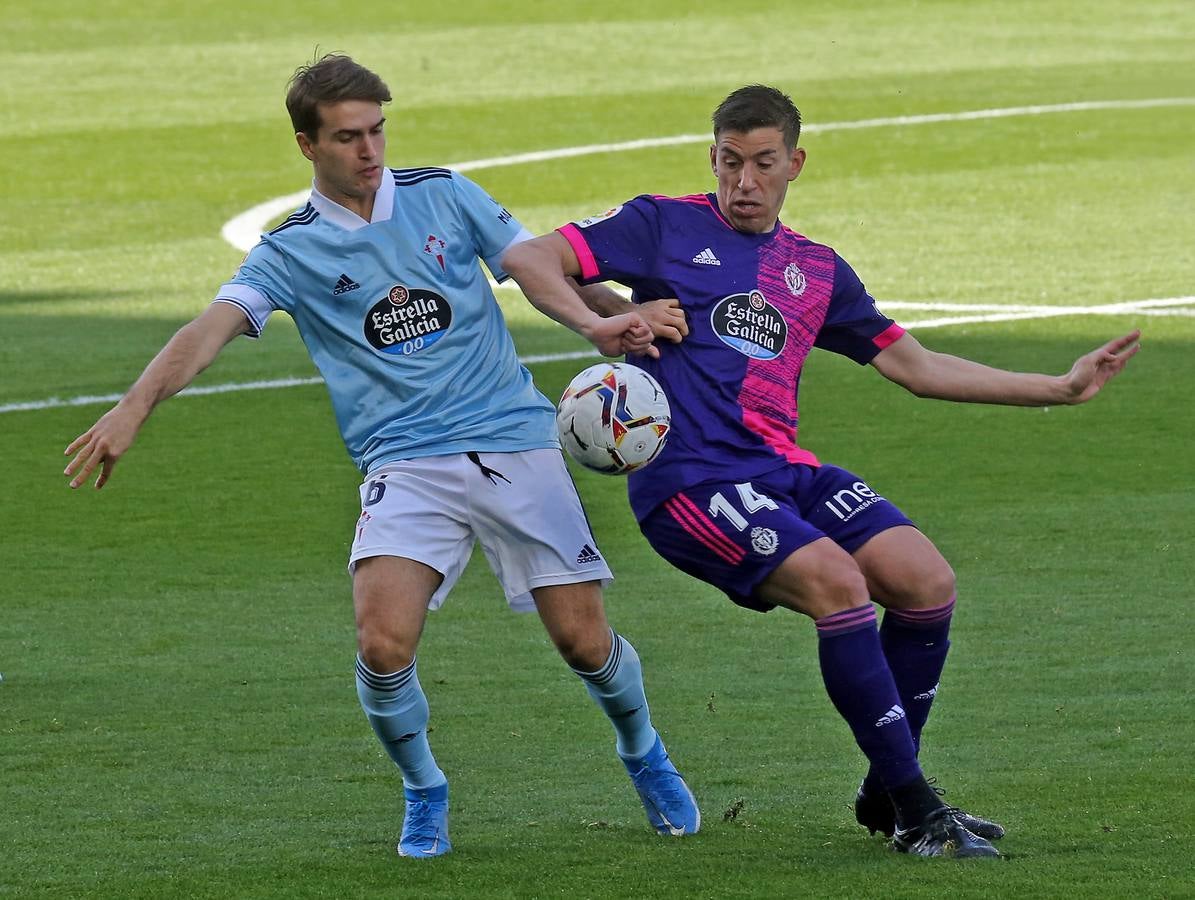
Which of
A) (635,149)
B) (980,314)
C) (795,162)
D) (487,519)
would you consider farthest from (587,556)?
(635,149)

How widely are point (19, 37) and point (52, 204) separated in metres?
14.8

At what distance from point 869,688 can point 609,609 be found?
3.38 meters

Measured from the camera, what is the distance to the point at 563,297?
226 inches

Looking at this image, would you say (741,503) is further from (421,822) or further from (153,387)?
(153,387)

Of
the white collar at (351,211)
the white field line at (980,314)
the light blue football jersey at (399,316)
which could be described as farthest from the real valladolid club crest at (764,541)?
the white field line at (980,314)

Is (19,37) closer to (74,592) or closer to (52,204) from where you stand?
(52,204)

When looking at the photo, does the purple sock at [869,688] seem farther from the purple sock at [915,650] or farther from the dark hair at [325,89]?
the dark hair at [325,89]

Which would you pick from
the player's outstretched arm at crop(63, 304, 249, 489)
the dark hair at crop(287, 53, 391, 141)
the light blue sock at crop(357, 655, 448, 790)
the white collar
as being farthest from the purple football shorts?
the dark hair at crop(287, 53, 391, 141)

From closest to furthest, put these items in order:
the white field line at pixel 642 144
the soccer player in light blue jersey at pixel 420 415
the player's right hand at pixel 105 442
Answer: the player's right hand at pixel 105 442
the soccer player in light blue jersey at pixel 420 415
the white field line at pixel 642 144

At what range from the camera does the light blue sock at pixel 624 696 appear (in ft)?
19.3

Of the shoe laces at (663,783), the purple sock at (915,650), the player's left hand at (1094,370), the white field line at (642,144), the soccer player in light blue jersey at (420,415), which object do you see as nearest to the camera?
the soccer player in light blue jersey at (420,415)

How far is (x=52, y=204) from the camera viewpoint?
23453 millimetres

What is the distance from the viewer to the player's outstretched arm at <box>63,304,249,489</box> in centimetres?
518

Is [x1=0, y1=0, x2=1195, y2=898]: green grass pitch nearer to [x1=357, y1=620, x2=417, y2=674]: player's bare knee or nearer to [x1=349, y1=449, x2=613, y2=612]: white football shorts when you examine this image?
[x1=357, y1=620, x2=417, y2=674]: player's bare knee
